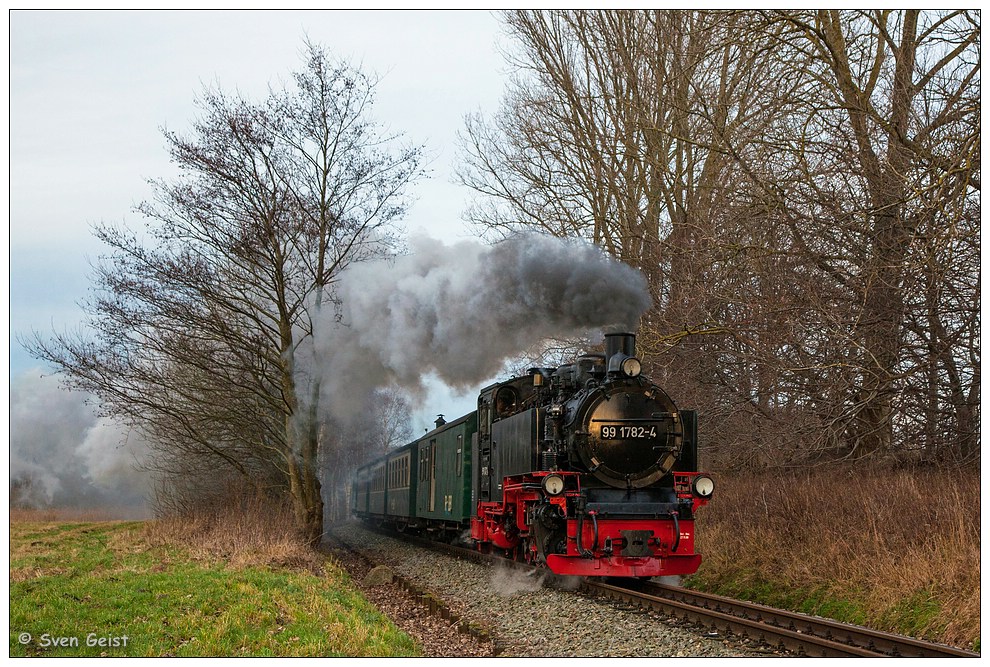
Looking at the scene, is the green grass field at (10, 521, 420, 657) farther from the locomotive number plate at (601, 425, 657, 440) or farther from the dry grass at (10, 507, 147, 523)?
the dry grass at (10, 507, 147, 523)

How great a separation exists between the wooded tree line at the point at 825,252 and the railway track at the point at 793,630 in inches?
139

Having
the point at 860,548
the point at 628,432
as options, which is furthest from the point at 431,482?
the point at 860,548

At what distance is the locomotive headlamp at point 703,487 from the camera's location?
34.2ft

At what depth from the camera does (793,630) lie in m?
8.05

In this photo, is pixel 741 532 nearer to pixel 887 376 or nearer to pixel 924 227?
pixel 887 376

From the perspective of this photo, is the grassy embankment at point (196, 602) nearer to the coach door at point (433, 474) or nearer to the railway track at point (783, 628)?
the railway track at point (783, 628)

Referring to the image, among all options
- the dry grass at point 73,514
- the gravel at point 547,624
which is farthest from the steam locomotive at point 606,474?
the dry grass at point 73,514

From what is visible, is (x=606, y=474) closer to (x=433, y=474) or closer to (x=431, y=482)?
(x=433, y=474)

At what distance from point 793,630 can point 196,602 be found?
18.6 feet

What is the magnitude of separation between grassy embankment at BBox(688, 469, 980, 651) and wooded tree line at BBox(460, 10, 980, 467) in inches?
35.2

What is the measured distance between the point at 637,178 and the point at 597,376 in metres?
8.91

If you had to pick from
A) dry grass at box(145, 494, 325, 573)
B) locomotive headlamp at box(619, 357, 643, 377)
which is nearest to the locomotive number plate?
locomotive headlamp at box(619, 357, 643, 377)

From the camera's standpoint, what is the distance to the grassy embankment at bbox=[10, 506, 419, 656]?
7594mm

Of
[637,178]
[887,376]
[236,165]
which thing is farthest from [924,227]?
[236,165]
